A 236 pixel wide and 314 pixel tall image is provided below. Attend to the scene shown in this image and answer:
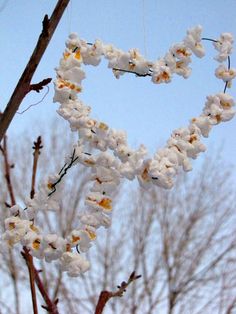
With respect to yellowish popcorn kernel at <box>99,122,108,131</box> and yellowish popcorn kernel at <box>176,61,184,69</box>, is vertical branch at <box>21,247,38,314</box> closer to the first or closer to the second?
yellowish popcorn kernel at <box>99,122,108,131</box>

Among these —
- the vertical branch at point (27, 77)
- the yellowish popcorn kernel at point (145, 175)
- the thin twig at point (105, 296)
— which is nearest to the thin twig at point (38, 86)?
the vertical branch at point (27, 77)

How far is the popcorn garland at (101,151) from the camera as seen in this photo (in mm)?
818

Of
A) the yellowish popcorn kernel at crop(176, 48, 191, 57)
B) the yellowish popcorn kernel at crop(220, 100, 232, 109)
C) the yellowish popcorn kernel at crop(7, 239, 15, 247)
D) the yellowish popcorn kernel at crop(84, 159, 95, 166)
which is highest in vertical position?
the yellowish popcorn kernel at crop(176, 48, 191, 57)

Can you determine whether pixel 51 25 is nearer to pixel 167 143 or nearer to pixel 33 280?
pixel 167 143

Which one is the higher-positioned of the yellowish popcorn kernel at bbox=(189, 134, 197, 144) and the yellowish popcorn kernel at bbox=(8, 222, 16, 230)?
the yellowish popcorn kernel at bbox=(189, 134, 197, 144)

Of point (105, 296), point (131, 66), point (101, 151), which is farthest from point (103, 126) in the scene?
point (105, 296)

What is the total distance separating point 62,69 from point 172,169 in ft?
0.87

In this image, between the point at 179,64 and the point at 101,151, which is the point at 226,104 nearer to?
the point at 179,64

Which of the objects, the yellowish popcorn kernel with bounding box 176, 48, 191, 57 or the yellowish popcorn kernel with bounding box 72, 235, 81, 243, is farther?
the yellowish popcorn kernel with bounding box 176, 48, 191, 57

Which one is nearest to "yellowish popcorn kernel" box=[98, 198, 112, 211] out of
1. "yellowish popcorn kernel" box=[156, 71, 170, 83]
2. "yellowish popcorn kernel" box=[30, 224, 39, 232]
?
"yellowish popcorn kernel" box=[30, 224, 39, 232]

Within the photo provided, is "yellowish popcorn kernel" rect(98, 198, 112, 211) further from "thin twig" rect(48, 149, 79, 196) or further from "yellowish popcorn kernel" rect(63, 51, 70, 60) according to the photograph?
"yellowish popcorn kernel" rect(63, 51, 70, 60)

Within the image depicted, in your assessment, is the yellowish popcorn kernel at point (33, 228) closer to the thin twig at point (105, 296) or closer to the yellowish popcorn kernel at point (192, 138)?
the thin twig at point (105, 296)

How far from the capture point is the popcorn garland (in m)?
0.82

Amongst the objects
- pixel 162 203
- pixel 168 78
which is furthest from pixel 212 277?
pixel 168 78
